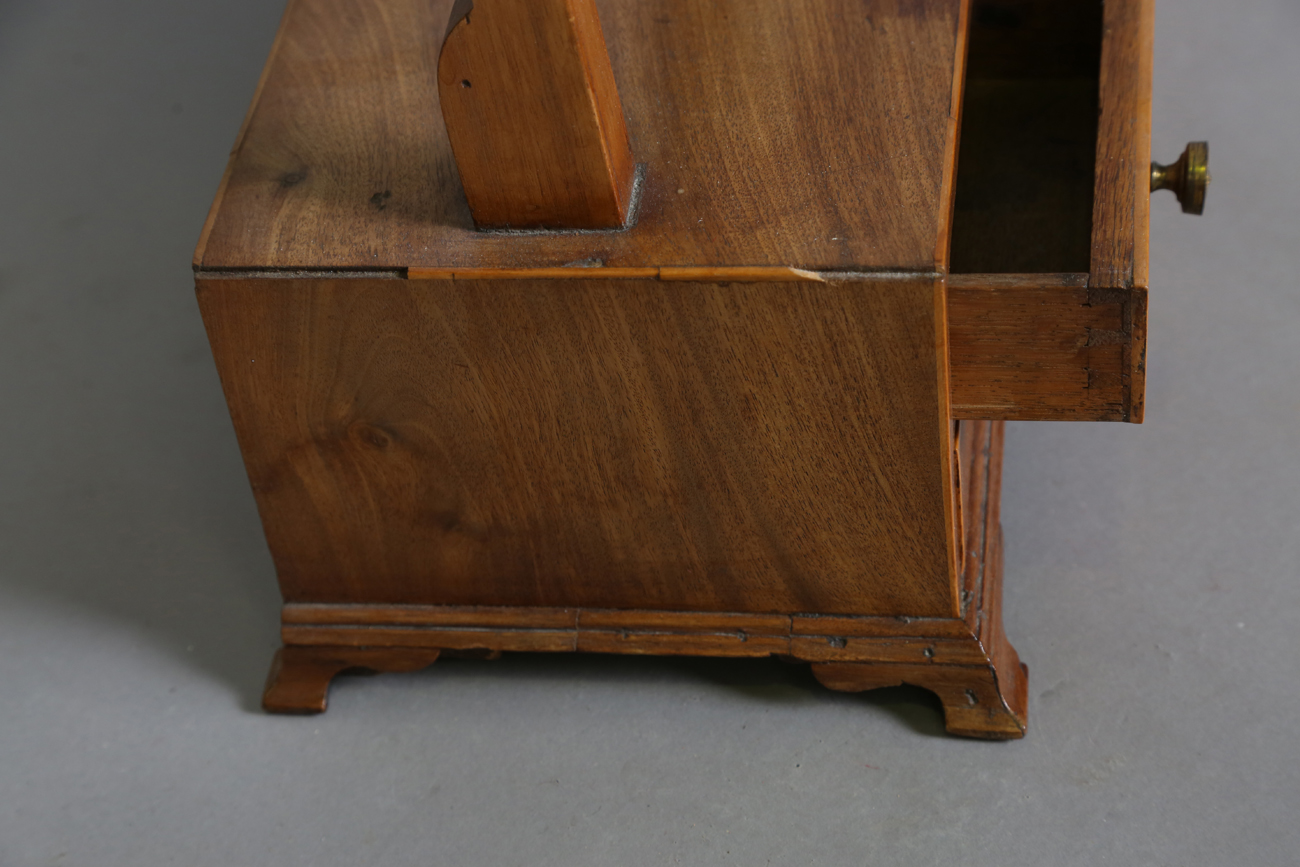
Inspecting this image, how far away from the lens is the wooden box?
3.59 ft

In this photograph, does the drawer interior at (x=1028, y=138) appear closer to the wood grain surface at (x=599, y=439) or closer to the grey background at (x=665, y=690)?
the grey background at (x=665, y=690)

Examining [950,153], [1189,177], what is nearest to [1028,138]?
[1189,177]

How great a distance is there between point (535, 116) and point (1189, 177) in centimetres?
55

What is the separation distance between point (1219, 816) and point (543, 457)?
24.1 inches

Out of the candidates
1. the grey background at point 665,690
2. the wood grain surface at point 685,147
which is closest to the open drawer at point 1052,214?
the wood grain surface at point 685,147

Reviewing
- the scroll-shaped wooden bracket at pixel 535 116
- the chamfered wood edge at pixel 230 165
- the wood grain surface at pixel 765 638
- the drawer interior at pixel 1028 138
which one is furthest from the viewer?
the drawer interior at pixel 1028 138

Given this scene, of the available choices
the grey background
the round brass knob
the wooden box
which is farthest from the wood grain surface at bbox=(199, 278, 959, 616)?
the round brass knob

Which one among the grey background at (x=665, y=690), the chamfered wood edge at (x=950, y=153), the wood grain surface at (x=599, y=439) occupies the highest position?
the chamfered wood edge at (x=950, y=153)

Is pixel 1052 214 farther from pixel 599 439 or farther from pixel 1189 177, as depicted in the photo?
pixel 599 439

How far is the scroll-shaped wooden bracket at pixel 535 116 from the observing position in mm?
1039

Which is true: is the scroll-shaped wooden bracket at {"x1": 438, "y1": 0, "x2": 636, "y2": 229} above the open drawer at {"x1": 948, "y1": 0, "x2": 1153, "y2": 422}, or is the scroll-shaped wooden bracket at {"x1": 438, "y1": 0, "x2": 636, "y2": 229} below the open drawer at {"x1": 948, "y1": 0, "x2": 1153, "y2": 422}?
above

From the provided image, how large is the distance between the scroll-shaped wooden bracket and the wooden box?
0.07 feet

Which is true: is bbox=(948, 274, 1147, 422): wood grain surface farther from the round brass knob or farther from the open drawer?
the round brass knob

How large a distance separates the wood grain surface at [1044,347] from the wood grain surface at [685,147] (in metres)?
0.09
